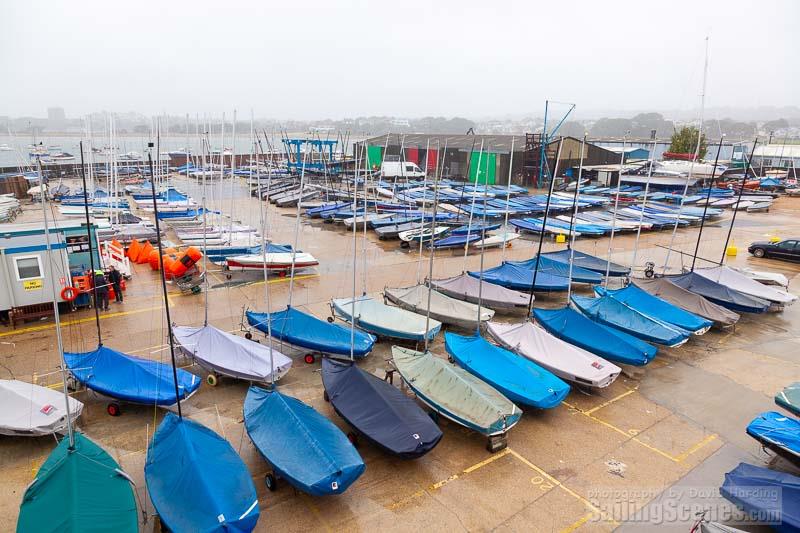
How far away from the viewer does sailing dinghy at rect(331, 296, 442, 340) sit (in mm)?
16859

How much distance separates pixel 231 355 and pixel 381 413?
5.59 metres

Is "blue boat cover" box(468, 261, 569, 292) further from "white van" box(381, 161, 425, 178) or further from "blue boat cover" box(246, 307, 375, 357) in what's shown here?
"white van" box(381, 161, 425, 178)

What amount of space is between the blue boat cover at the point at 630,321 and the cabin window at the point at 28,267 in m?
20.7

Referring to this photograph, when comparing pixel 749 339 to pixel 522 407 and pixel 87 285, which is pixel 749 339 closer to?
pixel 522 407

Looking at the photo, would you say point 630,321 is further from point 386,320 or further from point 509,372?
point 386,320

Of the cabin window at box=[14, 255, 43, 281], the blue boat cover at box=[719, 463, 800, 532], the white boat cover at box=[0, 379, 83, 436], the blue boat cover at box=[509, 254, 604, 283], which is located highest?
the cabin window at box=[14, 255, 43, 281]

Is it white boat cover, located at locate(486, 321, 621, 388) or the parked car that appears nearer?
white boat cover, located at locate(486, 321, 621, 388)

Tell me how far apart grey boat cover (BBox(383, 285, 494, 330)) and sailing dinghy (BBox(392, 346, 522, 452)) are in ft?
13.6

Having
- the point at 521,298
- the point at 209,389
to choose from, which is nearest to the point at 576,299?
the point at 521,298

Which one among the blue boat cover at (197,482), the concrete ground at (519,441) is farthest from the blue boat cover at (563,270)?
the blue boat cover at (197,482)

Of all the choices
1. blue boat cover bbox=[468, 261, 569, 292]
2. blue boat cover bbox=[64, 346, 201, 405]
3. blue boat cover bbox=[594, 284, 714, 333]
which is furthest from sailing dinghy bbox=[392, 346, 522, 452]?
blue boat cover bbox=[594, 284, 714, 333]

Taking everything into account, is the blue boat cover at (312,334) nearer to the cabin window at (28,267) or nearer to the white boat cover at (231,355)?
the white boat cover at (231,355)

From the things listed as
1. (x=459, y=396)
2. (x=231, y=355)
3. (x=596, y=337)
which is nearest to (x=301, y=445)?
(x=459, y=396)

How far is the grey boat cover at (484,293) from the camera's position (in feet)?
66.1
